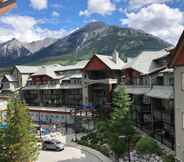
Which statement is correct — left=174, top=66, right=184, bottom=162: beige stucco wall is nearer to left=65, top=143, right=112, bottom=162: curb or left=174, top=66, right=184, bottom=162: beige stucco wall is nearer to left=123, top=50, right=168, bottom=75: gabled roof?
left=65, top=143, right=112, bottom=162: curb

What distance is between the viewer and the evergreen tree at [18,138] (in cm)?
2361

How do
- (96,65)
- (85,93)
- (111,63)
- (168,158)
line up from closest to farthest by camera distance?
(168,158) → (111,63) → (96,65) → (85,93)

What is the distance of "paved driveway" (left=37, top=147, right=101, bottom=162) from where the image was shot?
106ft

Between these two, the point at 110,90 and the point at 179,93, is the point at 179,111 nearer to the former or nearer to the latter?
the point at 179,93

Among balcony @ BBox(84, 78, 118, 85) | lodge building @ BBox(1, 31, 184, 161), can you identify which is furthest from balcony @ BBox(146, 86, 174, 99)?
balcony @ BBox(84, 78, 118, 85)

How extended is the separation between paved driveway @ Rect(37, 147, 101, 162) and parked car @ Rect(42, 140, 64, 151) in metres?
Answer: 0.79

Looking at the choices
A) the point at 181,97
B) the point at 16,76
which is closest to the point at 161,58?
the point at 181,97

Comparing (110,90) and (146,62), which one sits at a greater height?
(146,62)

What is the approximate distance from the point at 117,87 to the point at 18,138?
24781 millimetres

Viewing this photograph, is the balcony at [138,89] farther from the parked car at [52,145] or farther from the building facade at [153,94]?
the parked car at [52,145]

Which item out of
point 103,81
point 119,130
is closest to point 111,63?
point 103,81

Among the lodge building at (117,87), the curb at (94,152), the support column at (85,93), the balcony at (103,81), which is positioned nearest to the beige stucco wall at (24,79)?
the lodge building at (117,87)

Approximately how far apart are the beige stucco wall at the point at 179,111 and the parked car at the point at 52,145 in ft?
57.3

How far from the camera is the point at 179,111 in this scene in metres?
24.6
